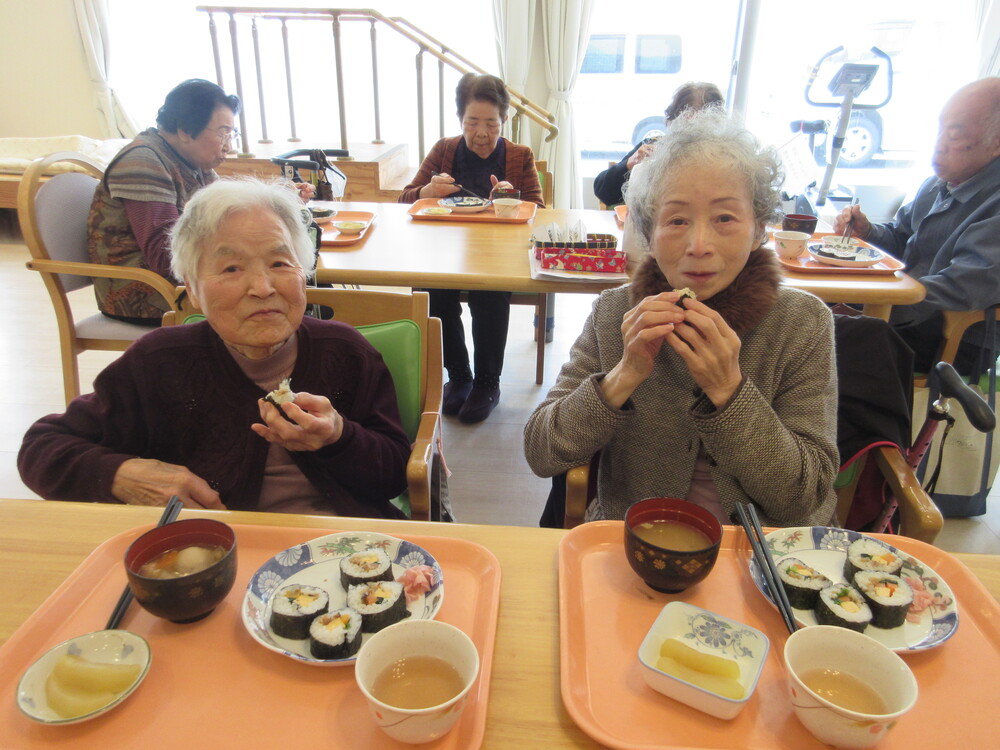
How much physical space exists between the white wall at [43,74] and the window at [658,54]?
16.9 feet

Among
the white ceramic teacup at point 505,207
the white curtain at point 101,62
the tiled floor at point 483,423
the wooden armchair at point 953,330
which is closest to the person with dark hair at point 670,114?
the white ceramic teacup at point 505,207

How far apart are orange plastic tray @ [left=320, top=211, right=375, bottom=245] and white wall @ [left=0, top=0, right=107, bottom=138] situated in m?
5.15

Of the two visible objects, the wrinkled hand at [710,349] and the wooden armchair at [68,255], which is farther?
the wooden armchair at [68,255]

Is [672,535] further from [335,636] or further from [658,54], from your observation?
[658,54]

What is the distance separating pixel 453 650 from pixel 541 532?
308 mm

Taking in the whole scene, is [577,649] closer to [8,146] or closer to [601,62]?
[601,62]

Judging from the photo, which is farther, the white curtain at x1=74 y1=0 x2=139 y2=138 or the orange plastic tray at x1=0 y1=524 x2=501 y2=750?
the white curtain at x1=74 y1=0 x2=139 y2=138

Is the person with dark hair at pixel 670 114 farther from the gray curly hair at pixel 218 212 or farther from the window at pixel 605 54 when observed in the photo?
the window at pixel 605 54

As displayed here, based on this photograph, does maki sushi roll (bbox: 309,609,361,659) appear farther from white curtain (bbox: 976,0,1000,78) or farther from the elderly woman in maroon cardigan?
white curtain (bbox: 976,0,1000,78)

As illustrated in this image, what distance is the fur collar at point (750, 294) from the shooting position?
125 cm

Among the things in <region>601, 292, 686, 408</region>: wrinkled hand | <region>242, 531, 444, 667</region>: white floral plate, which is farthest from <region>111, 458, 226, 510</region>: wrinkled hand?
<region>601, 292, 686, 408</region>: wrinkled hand

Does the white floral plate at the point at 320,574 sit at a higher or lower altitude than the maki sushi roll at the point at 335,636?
lower

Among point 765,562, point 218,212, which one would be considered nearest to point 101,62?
point 218,212

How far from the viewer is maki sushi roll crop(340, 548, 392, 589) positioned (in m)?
0.85
